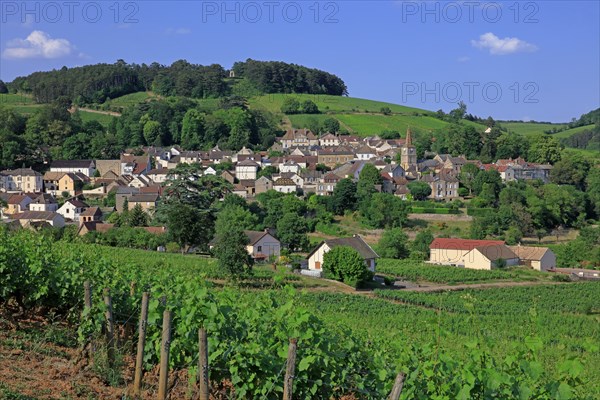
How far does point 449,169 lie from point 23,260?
198ft

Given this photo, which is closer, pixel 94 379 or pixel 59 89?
pixel 94 379

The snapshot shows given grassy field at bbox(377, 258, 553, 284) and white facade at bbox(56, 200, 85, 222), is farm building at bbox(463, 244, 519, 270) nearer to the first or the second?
A: grassy field at bbox(377, 258, 553, 284)

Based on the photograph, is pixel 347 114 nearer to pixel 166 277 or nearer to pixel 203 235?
pixel 203 235

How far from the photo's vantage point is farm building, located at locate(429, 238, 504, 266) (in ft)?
144

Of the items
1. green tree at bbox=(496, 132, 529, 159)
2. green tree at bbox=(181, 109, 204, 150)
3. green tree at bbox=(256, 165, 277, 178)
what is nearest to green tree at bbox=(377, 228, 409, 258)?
green tree at bbox=(256, 165, 277, 178)

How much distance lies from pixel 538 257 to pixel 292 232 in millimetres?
15499

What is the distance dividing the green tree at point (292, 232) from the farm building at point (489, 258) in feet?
34.1

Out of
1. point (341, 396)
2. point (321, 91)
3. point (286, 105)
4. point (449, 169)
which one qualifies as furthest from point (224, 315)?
point (321, 91)

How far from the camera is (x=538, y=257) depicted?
44.2 metres

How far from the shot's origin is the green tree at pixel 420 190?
60375 millimetres

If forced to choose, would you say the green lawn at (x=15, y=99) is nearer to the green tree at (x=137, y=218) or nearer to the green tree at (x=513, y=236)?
the green tree at (x=137, y=218)

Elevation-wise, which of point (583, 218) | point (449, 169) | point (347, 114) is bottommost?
point (583, 218)

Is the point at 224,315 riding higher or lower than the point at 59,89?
lower

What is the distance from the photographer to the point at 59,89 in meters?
104
